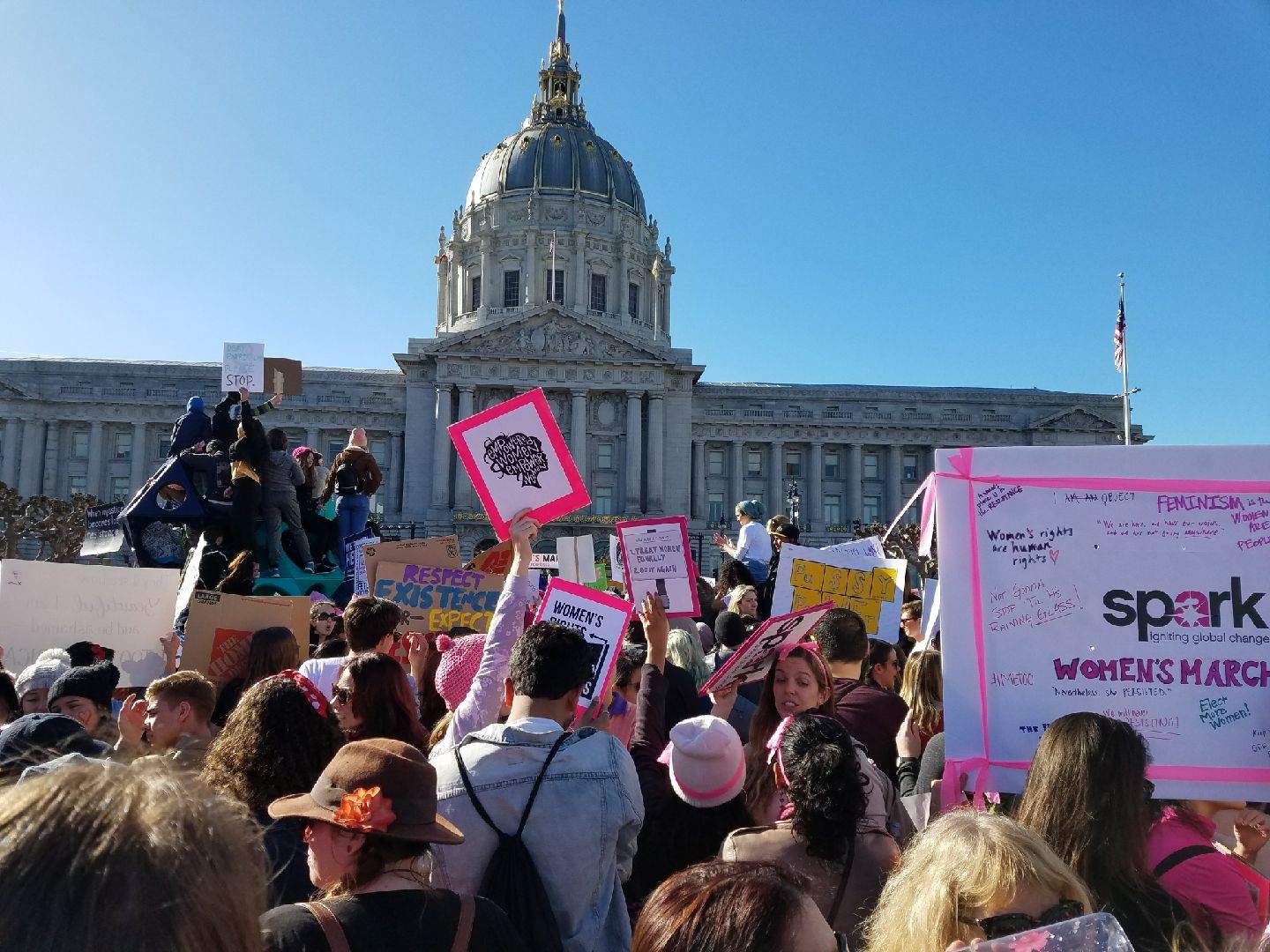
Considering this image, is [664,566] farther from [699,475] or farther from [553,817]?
[699,475]

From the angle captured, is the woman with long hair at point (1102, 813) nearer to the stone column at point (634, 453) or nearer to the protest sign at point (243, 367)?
the protest sign at point (243, 367)

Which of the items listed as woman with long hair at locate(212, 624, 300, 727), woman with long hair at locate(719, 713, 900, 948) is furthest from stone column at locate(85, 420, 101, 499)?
woman with long hair at locate(719, 713, 900, 948)

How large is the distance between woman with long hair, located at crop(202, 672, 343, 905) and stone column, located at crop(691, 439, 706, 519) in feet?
209

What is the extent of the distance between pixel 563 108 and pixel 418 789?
90773mm

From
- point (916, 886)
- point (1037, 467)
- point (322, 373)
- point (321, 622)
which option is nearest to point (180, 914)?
point (916, 886)

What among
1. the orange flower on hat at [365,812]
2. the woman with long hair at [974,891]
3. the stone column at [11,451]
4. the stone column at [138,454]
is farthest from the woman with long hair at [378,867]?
the stone column at [11,451]

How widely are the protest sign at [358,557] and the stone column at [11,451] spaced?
59281 mm

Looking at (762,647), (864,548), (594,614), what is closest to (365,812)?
(762,647)

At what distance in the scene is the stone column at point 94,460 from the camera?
64062mm

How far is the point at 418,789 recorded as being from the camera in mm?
2781

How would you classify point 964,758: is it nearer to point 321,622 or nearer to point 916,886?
point 916,886

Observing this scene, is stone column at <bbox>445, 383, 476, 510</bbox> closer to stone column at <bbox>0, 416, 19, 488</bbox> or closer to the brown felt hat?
stone column at <bbox>0, 416, 19, 488</bbox>

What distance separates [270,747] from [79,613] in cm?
529

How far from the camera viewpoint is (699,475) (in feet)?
223
